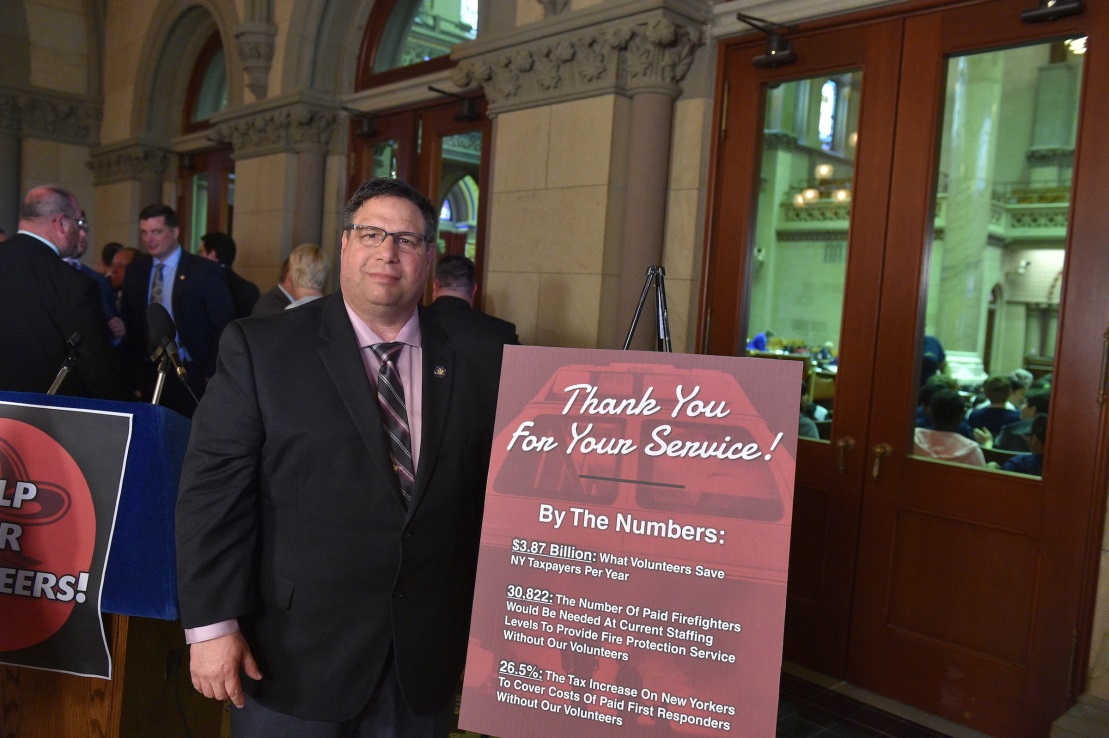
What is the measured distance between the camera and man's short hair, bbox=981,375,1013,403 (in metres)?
3.38

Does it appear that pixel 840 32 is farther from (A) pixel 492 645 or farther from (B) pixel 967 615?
(A) pixel 492 645

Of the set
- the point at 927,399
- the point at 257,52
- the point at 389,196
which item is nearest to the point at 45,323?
the point at 389,196

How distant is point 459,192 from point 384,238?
4.13m

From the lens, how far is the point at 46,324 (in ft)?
10.6

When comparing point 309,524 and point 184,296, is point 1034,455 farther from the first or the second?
point 184,296

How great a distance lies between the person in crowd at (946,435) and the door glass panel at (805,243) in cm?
39

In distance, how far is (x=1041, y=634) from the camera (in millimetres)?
3066

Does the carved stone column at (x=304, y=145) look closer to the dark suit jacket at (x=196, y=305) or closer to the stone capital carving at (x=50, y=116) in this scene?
the dark suit jacket at (x=196, y=305)

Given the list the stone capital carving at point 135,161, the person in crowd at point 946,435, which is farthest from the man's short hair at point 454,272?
the stone capital carving at point 135,161

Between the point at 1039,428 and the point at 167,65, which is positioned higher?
the point at 167,65

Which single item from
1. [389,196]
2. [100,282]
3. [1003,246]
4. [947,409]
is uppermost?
[1003,246]

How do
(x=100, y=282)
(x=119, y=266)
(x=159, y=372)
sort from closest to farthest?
(x=159, y=372) < (x=100, y=282) < (x=119, y=266)

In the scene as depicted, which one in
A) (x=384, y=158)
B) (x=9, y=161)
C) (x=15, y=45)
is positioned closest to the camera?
(x=384, y=158)

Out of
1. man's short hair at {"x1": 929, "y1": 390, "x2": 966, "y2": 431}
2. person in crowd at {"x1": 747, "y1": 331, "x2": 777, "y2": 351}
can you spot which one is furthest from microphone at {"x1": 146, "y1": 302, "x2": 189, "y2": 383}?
man's short hair at {"x1": 929, "y1": 390, "x2": 966, "y2": 431}
